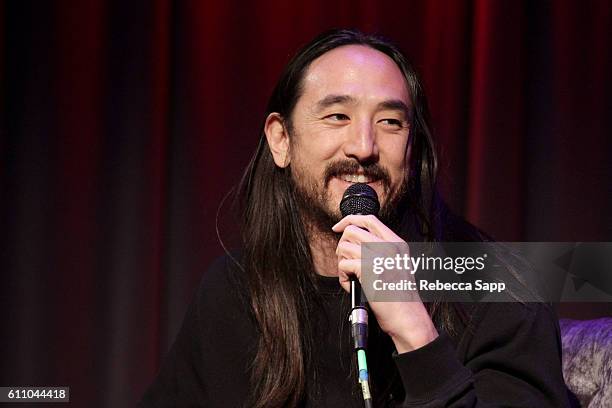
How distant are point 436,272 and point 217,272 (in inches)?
22.7

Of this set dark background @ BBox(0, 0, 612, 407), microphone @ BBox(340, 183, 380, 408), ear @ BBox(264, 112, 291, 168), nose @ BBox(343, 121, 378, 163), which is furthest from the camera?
dark background @ BBox(0, 0, 612, 407)

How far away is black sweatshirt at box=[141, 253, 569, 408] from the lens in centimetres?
Result: 150

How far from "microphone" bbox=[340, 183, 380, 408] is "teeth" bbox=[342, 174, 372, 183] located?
0.19 metres

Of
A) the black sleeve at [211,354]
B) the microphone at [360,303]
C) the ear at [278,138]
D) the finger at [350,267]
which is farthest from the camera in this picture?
the ear at [278,138]

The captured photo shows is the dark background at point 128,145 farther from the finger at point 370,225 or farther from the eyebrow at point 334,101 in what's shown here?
the finger at point 370,225

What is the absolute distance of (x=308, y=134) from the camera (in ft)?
6.42

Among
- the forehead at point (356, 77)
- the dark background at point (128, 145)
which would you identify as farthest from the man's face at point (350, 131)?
the dark background at point (128, 145)

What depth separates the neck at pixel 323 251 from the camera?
1984 mm

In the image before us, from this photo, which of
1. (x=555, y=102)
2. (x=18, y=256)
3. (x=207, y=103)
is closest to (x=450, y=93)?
(x=555, y=102)

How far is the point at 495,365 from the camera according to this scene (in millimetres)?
1619

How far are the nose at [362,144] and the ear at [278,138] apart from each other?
0.96 ft

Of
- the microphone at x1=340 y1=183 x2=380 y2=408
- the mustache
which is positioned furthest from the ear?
the microphone at x1=340 y1=183 x2=380 y2=408

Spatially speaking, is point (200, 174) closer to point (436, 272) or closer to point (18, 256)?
point (18, 256)

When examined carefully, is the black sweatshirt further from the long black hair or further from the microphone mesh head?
the microphone mesh head
